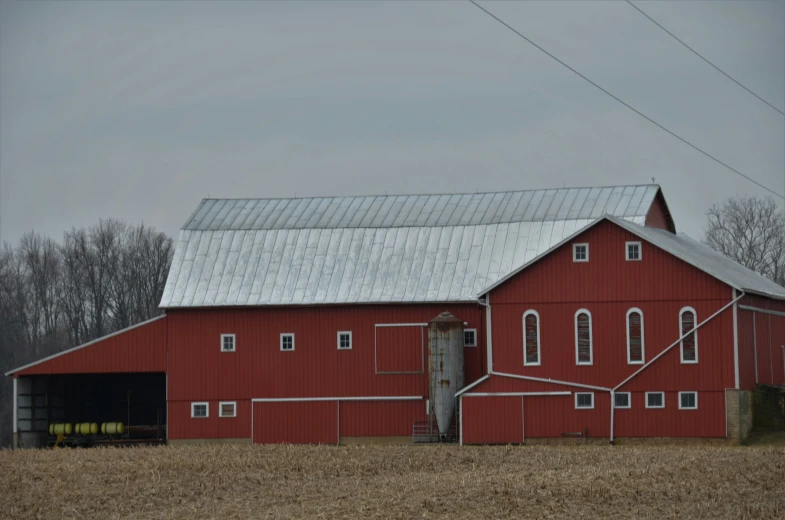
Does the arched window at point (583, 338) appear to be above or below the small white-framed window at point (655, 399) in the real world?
above

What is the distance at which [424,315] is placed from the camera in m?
47.9

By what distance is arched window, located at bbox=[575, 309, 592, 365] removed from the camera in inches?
1732

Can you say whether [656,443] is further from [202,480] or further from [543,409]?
[202,480]

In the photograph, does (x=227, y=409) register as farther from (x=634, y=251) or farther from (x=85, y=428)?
(x=634, y=251)

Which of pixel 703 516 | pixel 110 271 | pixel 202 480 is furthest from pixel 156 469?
pixel 110 271

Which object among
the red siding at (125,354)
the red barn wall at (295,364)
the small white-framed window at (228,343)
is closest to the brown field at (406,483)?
the red barn wall at (295,364)

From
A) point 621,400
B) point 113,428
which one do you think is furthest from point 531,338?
point 113,428

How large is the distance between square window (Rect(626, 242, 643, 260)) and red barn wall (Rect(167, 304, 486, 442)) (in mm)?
6139

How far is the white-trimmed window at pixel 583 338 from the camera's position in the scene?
144 ft

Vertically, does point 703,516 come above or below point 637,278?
below

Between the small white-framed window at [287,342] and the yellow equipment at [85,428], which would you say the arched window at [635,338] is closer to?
the small white-framed window at [287,342]

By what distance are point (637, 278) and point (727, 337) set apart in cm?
344

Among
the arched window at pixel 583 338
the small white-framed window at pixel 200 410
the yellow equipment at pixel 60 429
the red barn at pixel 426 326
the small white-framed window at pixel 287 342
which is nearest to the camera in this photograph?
the red barn at pixel 426 326

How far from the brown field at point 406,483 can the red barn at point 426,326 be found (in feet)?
9.64
